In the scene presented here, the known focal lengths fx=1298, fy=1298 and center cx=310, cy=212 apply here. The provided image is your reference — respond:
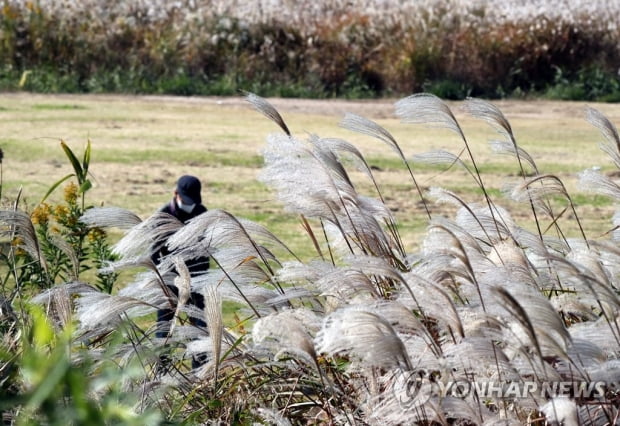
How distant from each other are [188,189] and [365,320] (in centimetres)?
457

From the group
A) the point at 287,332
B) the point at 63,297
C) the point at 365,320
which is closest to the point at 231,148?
the point at 63,297

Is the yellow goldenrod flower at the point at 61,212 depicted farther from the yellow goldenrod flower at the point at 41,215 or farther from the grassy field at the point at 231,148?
the grassy field at the point at 231,148

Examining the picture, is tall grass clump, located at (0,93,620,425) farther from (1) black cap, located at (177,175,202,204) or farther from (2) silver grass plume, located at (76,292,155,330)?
(1) black cap, located at (177,175,202,204)

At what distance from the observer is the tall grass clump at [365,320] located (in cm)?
286

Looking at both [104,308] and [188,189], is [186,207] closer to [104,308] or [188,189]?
[188,189]

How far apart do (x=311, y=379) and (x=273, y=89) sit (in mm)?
15544

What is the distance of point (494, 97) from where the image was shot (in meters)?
19.1

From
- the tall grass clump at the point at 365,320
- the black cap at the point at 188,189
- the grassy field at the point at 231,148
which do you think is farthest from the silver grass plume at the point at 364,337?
the grassy field at the point at 231,148

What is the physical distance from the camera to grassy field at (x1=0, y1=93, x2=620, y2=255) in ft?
38.5

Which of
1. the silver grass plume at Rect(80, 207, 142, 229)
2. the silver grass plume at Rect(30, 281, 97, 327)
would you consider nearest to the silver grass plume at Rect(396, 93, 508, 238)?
the silver grass plume at Rect(80, 207, 142, 229)

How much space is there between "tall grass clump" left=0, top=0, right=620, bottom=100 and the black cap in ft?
37.8

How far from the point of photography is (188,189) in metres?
7.16

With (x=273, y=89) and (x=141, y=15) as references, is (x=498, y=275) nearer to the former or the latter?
(x=273, y=89)

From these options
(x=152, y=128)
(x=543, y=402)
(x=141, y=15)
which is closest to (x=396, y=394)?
(x=543, y=402)
